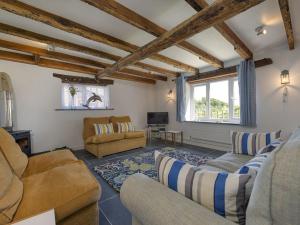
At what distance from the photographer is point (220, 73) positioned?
4.22 m

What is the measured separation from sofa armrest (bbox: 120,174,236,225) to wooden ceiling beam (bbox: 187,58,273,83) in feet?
12.2

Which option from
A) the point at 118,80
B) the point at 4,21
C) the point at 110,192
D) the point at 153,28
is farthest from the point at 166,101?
the point at 4,21

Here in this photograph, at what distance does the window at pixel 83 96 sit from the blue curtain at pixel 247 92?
387 centimetres

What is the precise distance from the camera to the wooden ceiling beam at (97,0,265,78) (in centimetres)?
163

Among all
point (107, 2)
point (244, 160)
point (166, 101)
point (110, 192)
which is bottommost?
point (110, 192)

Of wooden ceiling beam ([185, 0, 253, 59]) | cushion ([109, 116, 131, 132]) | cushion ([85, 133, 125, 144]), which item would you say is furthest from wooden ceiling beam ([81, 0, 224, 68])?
cushion ([109, 116, 131, 132])

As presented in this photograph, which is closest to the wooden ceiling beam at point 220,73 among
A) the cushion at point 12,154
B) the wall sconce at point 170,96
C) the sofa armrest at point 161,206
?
the wall sconce at point 170,96

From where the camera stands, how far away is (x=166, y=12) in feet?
6.88

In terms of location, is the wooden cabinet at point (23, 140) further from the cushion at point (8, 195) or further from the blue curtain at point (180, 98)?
the blue curtain at point (180, 98)

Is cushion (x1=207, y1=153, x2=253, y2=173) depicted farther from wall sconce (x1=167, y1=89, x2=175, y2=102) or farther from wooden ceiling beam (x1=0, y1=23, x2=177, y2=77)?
wall sconce (x1=167, y1=89, x2=175, y2=102)

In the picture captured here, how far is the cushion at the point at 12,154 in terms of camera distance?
1.59m

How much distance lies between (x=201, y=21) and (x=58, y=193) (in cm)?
231

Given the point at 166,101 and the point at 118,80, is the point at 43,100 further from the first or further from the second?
the point at 166,101

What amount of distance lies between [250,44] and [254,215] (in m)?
3.50
